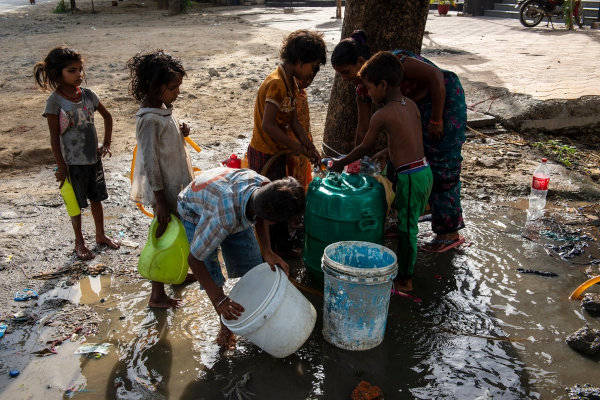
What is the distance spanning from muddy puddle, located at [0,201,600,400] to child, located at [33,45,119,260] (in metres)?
0.59

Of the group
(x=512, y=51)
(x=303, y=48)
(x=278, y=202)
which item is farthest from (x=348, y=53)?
(x=512, y=51)

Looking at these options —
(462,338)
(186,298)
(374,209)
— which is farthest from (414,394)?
(186,298)

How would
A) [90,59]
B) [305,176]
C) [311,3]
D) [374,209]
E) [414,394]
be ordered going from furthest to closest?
[311,3] < [90,59] < [305,176] < [374,209] < [414,394]

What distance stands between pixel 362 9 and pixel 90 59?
7.47m

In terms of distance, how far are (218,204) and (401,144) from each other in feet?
4.09

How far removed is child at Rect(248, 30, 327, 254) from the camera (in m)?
3.17

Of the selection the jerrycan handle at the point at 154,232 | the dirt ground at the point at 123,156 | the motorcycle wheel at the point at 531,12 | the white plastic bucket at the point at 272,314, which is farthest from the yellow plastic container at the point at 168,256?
the motorcycle wheel at the point at 531,12

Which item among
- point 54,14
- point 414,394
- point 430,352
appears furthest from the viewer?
point 54,14

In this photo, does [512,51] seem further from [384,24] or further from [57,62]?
[57,62]

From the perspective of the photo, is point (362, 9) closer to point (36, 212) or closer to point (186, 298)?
point (186, 298)

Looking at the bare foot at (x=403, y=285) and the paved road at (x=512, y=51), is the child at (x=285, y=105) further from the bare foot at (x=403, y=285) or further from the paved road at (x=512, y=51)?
the paved road at (x=512, y=51)

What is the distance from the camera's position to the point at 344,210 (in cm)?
301

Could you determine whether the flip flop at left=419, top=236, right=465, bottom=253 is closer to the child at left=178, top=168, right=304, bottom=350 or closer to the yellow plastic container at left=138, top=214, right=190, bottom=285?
the child at left=178, top=168, right=304, bottom=350

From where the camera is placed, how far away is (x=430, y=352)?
2.81m
